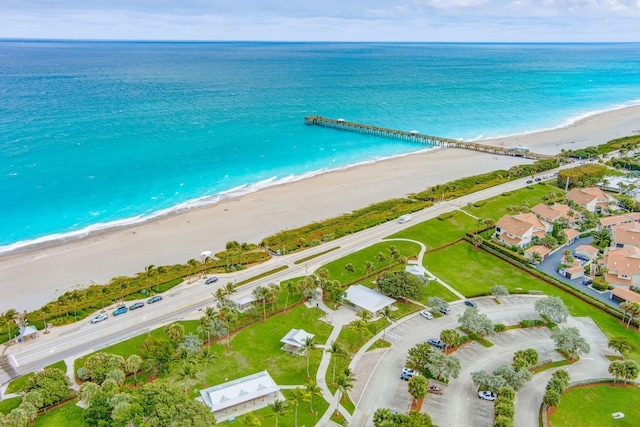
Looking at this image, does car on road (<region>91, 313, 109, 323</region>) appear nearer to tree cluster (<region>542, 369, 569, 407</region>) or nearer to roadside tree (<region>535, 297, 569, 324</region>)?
tree cluster (<region>542, 369, 569, 407</region>)

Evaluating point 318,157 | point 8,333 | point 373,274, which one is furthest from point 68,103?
point 373,274

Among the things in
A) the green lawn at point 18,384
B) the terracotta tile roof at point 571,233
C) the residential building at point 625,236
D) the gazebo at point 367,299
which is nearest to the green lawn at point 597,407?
the gazebo at point 367,299

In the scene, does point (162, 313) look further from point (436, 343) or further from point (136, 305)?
point (436, 343)

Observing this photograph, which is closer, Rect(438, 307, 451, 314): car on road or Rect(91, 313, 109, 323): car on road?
Rect(91, 313, 109, 323): car on road

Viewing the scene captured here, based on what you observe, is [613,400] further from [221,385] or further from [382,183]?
[382,183]

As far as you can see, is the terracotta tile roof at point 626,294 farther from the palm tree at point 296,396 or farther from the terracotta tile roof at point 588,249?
the palm tree at point 296,396

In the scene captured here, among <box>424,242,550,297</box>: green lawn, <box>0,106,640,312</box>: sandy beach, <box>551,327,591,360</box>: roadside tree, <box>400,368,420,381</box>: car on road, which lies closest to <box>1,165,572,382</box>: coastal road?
<box>0,106,640,312</box>: sandy beach
